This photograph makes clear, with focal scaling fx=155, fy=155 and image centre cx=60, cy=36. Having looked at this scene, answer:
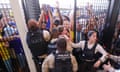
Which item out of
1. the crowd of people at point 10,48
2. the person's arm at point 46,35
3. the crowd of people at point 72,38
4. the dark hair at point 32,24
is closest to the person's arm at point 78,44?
the crowd of people at point 72,38

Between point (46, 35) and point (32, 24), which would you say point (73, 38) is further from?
point (32, 24)

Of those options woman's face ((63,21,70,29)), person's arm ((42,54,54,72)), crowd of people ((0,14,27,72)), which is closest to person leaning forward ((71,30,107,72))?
woman's face ((63,21,70,29))

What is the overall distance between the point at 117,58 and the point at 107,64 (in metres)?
0.18

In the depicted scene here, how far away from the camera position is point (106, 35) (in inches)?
95.7

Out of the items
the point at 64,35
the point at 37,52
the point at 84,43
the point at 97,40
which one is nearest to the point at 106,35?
the point at 97,40

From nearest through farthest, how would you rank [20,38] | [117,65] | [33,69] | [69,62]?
[69,62]
[117,65]
[20,38]
[33,69]

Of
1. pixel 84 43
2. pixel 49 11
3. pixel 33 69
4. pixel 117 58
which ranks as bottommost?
pixel 33 69

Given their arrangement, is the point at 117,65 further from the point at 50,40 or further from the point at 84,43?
the point at 50,40

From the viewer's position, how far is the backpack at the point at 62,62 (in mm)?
2152

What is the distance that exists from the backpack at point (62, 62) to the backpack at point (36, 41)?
1.07 ft

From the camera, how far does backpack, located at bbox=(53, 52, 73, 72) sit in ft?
7.06

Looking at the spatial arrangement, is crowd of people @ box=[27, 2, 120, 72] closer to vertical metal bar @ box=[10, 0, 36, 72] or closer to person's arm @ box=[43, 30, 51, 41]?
person's arm @ box=[43, 30, 51, 41]

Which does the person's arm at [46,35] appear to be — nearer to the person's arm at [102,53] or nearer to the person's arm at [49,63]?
the person's arm at [49,63]

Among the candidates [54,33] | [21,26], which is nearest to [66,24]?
[54,33]
